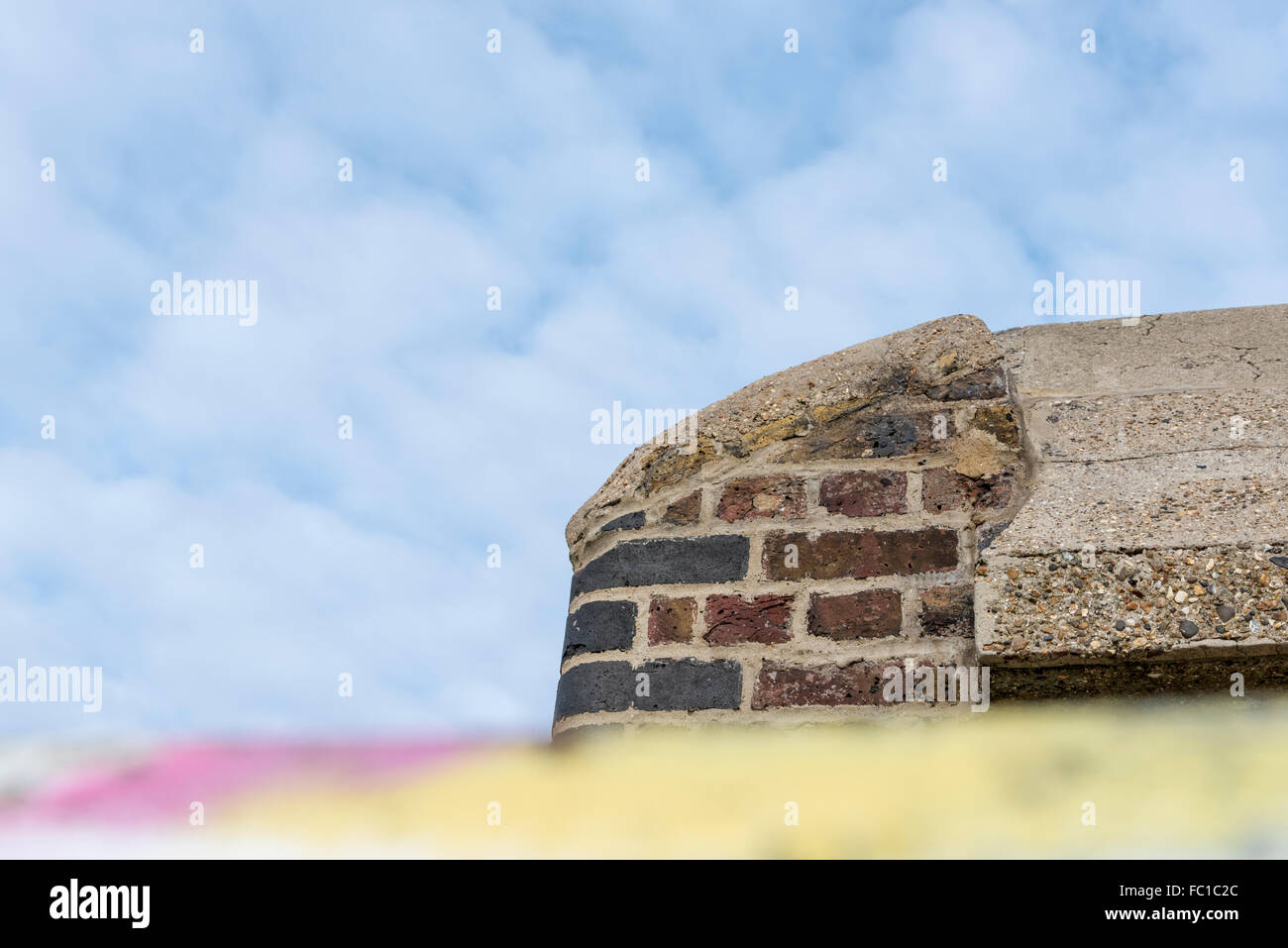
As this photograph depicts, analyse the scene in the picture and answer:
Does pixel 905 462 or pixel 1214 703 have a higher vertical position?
pixel 905 462

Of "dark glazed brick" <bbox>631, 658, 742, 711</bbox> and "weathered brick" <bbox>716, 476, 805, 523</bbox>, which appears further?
"weathered brick" <bbox>716, 476, 805, 523</bbox>

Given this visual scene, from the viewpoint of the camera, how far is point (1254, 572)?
1.48 metres

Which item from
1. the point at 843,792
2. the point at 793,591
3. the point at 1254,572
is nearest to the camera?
the point at 843,792

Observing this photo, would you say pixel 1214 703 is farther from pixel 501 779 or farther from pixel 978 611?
pixel 501 779

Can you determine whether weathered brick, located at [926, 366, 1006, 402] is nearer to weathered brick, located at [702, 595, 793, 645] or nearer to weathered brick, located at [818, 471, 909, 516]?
weathered brick, located at [818, 471, 909, 516]

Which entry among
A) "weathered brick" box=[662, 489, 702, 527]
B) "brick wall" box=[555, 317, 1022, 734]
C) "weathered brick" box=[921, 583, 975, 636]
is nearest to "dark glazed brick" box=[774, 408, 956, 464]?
"brick wall" box=[555, 317, 1022, 734]

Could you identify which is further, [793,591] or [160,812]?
[793,591]

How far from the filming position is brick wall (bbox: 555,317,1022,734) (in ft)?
5.39

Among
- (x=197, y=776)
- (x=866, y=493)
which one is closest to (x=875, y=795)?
(x=866, y=493)

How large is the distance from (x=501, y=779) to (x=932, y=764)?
1.71 feet

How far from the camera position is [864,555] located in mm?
1712

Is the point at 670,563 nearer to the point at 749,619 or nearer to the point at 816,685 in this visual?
the point at 749,619

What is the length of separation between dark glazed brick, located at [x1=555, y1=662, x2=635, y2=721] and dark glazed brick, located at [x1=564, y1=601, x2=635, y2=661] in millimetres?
30
